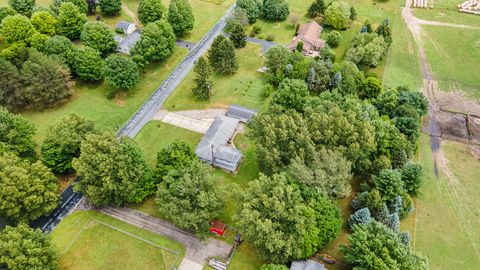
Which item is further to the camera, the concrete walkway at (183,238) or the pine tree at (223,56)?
the pine tree at (223,56)

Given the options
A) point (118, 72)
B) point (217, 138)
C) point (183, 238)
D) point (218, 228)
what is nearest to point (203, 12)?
point (118, 72)

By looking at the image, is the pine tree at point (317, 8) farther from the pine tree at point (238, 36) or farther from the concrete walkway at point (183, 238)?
the concrete walkway at point (183, 238)

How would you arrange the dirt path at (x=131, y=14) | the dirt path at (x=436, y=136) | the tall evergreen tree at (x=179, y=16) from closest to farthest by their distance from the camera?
the dirt path at (x=436, y=136)
the tall evergreen tree at (x=179, y=16)
the dirt path at (x=131, y=14)

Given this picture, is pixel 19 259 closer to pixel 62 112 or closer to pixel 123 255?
pixel 123 255

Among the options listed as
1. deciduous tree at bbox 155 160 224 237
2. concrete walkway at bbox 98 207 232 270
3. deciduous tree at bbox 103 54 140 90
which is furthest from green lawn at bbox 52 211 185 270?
deciduous tree at bbox 103 54 140 90

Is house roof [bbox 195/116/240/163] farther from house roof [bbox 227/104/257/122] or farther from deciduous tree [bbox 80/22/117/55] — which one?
deciduous tree [bbox 80/22/117/55]

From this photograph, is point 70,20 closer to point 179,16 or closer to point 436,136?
point 179,16

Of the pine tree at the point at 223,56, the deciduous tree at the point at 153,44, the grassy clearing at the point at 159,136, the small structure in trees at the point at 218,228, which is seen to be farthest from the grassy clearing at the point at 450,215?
the deciduous tree at the point at 153,44
